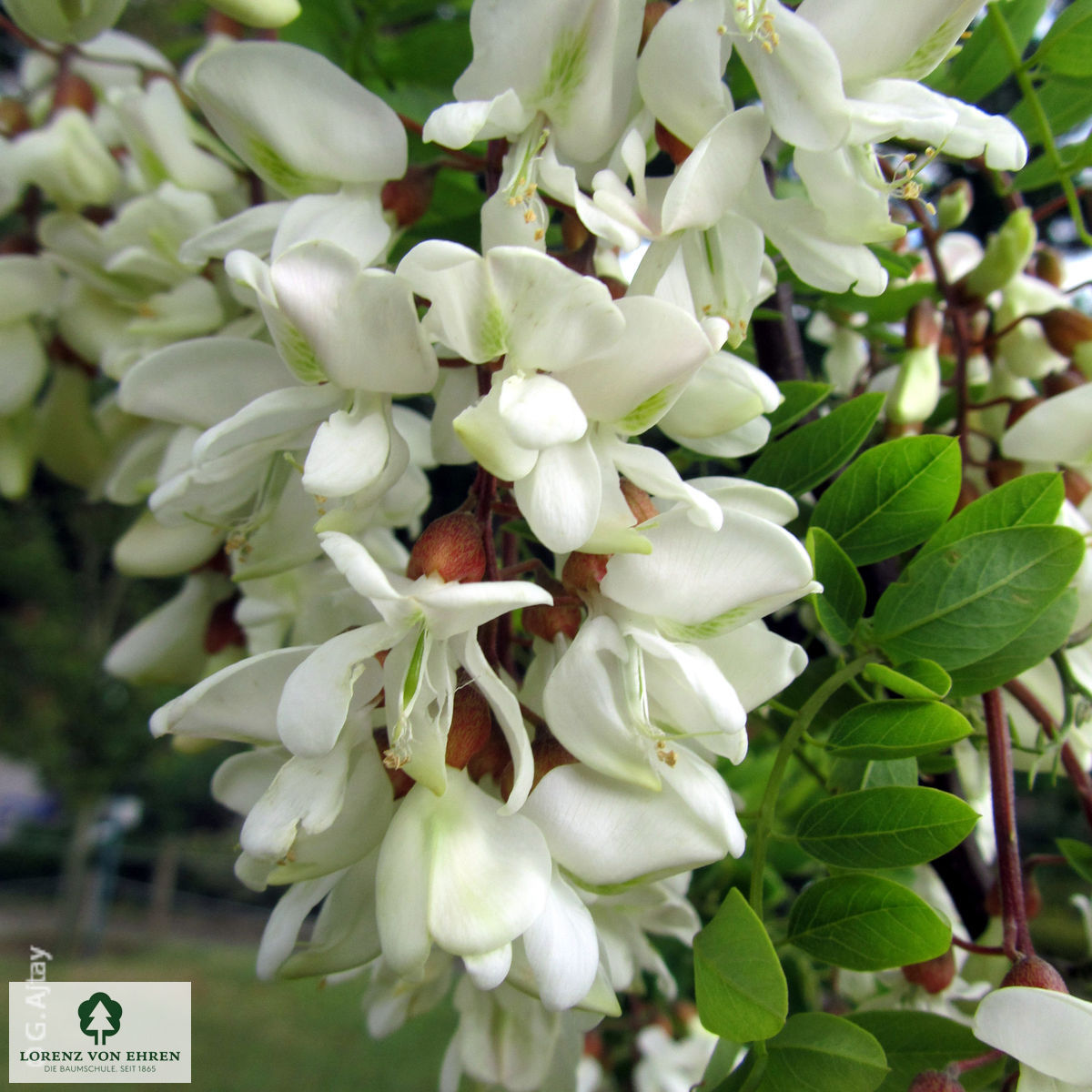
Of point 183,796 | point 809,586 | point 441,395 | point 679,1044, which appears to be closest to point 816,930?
point 809,586

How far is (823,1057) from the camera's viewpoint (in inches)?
12.1

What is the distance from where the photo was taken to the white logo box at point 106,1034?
49cm

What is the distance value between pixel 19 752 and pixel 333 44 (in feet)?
14.6

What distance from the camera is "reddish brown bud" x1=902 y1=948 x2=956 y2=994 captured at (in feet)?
1.42

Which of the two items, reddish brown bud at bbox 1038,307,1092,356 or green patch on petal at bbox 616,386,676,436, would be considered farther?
reddish brown bud at bbox 1038,307,1092,356

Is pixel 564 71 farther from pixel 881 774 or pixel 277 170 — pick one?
pixel 881 774

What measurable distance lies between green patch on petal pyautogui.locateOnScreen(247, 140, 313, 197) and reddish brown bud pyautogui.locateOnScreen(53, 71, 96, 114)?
0.34 metres

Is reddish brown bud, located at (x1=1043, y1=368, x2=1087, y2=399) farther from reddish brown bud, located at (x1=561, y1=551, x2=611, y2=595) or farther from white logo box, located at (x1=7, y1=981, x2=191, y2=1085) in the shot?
white logo box, located at (x1=7, y1=981, x2=191, y2=1085)

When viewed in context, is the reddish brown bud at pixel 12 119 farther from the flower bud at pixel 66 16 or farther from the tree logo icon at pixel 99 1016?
the tree logo icon at pixel 99 1016

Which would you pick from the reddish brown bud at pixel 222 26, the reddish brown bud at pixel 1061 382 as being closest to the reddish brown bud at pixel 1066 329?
the reddish brown bud at pixel 1061 382

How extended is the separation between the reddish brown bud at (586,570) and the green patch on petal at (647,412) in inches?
1.6

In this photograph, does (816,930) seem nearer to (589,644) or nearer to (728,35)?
(589,644)

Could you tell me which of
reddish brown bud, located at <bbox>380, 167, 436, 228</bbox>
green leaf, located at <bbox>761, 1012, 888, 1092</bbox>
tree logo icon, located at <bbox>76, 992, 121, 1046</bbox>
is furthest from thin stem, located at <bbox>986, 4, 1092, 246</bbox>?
tree logo icon, located at <bbox>76, 992, 121, 1046</bbox>

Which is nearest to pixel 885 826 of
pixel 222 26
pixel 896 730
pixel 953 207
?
pixel 896 730
